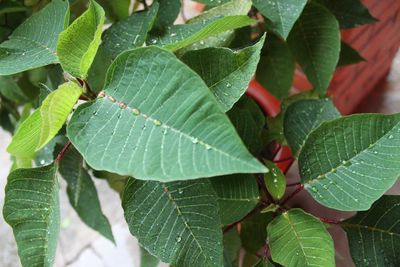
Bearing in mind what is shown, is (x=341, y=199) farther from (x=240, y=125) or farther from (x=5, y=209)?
(x=5, y=209)

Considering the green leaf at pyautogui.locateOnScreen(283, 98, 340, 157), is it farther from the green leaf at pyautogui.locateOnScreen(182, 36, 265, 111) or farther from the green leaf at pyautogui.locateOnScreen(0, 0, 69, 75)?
the green leaf at pyautogui.locateOnScreen(0, 0, 69, 75)

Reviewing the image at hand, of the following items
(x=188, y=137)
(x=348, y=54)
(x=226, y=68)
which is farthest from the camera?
(x=348, y=54)

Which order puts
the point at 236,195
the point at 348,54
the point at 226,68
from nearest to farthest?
the point at 226,68 < the point at 236,195 < the point at 348,54

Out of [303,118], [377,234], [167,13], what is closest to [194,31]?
[167,13]

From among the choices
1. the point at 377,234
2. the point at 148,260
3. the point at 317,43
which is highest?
the point at 317,43

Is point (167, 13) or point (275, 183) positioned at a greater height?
point (167, 13)

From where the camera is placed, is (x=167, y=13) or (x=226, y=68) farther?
(x=167, y=13)

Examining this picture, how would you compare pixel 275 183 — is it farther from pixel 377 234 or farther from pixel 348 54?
pixel 348 54
